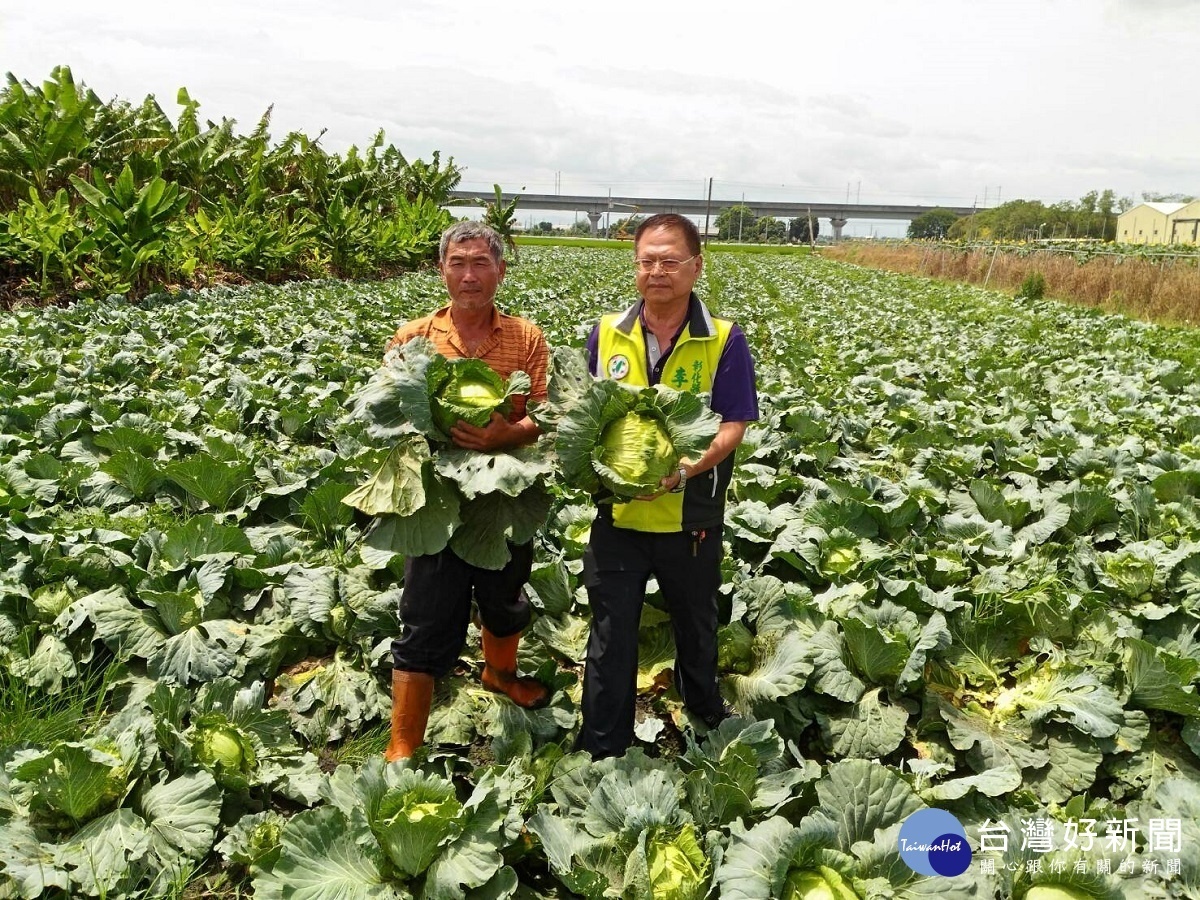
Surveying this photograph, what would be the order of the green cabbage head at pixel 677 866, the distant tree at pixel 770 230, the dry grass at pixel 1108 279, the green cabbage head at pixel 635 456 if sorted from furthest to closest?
the distant tree at pixel 770 230 → the dry grass at pixel 1108 279 → the green cabbage head at pixel 635 456 → the green cabbage head at pixel 677 866

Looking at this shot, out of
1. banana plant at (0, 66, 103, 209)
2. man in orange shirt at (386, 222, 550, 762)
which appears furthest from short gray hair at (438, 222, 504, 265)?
banana plant at (0, 66, 103, 209)

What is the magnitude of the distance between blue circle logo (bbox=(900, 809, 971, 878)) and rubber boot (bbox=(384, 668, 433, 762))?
1566mm

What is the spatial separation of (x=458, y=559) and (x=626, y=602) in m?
0.58

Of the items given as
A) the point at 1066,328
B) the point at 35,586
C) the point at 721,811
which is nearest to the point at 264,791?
the point at 721,811

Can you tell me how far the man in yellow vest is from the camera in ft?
8.19

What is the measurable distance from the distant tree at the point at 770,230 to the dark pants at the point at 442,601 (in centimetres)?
9680

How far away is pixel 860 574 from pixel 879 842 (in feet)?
6.08

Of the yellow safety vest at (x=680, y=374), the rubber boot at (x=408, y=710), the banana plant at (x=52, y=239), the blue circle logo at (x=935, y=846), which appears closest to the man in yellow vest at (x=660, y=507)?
the yellow safety vest at (x=680, y=374)

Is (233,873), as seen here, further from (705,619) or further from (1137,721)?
(1137,721)

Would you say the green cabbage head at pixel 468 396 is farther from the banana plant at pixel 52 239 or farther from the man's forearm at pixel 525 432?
the banana plant at pixel 52 239

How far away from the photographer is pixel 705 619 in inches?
106

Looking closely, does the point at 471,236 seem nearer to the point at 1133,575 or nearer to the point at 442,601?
the point at 442,601

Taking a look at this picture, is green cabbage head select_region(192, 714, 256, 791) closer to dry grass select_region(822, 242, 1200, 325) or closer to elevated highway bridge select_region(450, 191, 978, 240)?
dry grass select_region(822, 242, 1200, 325)

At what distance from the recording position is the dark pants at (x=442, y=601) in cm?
261
